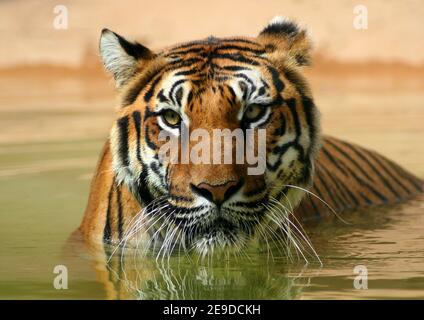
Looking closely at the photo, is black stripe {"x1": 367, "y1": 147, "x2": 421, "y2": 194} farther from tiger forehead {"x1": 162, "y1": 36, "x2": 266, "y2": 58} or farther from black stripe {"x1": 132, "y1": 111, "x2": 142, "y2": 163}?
black stripe {"x1": 132, "y1": 111, "x2": 142, "y2": 163}

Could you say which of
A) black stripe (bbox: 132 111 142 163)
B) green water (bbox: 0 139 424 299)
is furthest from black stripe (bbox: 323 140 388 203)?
black stripe (bbox: 132 111 142 163)

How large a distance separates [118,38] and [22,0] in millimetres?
7902

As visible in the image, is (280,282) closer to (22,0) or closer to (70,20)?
(70,20)

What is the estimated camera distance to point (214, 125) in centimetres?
411

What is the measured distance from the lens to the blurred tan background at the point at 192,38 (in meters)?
9.93

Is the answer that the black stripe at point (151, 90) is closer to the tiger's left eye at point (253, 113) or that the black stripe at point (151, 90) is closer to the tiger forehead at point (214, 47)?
the tiger forehead at point (214, 47)

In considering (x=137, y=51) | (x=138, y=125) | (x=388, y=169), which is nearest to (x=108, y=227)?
(x=138, y=125)

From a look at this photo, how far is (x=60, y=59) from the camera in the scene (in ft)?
36.3

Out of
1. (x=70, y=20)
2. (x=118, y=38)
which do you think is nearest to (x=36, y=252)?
(x=118, y=38)

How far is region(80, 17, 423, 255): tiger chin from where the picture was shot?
408 cm

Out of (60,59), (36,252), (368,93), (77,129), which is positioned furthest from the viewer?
(60,59)

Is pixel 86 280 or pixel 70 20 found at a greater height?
pixel 70 20

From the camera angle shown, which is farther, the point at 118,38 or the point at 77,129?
the point at 77,129

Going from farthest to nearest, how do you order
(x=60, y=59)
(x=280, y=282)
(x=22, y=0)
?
(x=22, y=0) < (x=60, y=59) < (x=280, y=282)
